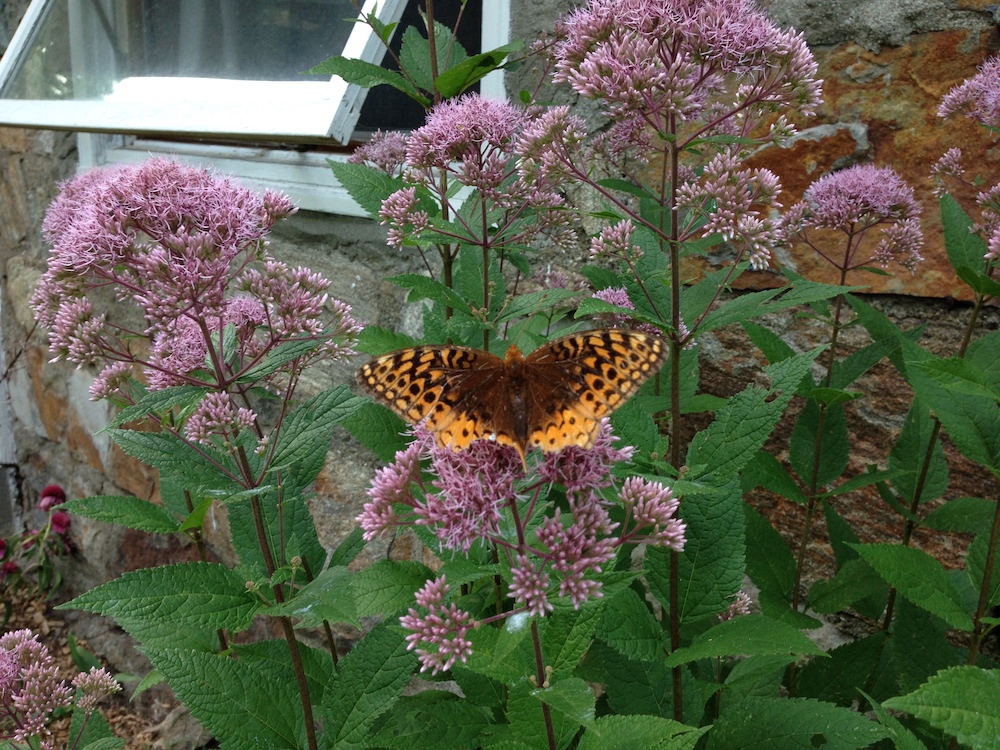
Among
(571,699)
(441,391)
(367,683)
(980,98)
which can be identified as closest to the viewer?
(571,699)

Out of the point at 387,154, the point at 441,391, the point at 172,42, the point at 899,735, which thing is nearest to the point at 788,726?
the point at 899,735

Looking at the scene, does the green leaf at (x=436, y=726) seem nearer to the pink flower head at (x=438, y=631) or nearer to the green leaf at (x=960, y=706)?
the pink flower head at (x=438, y=631)

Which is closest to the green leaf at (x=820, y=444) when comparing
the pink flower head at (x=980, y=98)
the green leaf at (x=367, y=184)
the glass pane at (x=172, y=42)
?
the pink flower head at (x=980, y=98)

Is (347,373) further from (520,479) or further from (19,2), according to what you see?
(19,2)

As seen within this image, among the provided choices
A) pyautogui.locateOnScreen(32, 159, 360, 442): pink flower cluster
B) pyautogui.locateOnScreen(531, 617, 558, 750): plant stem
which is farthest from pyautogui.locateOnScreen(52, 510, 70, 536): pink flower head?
pyautogui.locateOnScreen(531, 617, 558, 750): plant stem

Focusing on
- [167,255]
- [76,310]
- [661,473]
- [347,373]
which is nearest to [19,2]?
[347,373]

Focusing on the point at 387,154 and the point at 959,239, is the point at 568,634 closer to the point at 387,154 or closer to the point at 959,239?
the point at 959,239

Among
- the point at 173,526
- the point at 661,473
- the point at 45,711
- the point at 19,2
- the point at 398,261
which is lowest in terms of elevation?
the point at 45,711

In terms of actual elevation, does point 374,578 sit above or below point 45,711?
above
